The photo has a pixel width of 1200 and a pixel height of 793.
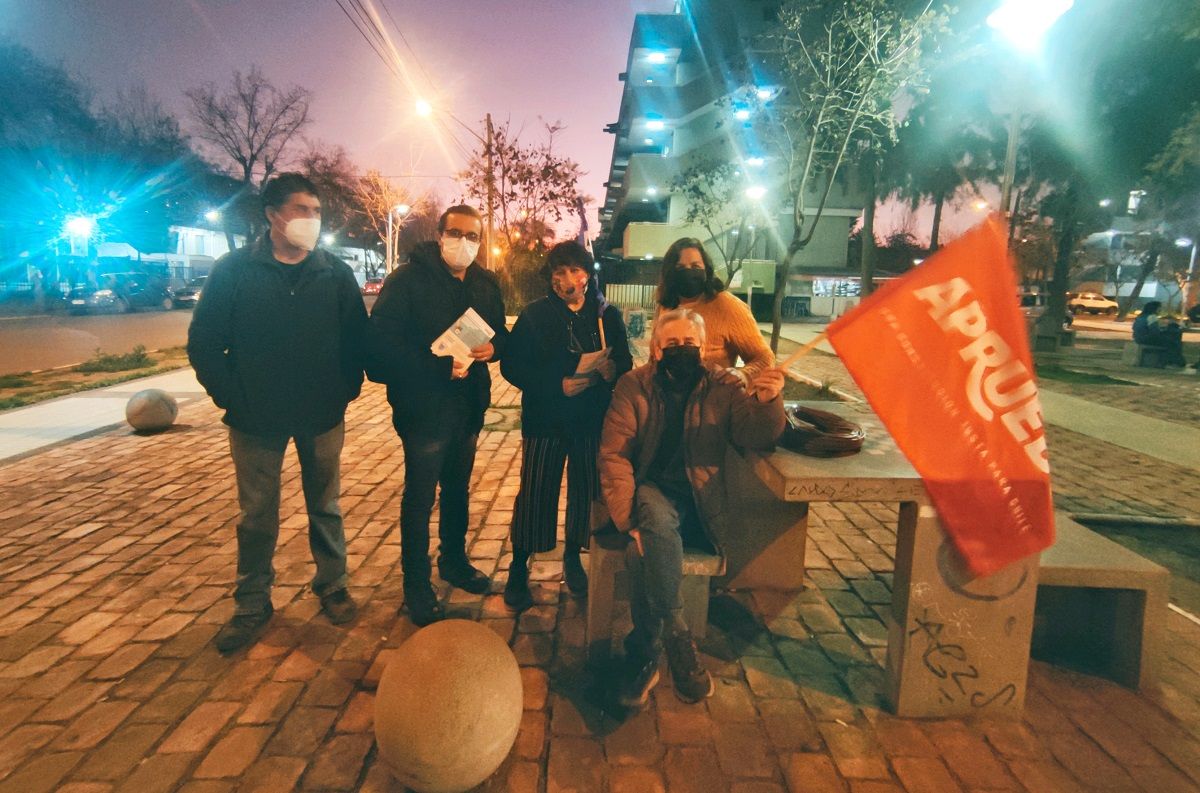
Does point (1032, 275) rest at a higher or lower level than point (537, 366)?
higher

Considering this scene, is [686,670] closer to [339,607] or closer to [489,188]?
[339,607]

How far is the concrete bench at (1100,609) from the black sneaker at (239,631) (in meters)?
3.81

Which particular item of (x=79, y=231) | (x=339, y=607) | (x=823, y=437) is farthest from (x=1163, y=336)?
(x=79, y=231)

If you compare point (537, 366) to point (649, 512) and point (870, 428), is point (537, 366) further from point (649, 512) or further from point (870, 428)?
point (870, 428)

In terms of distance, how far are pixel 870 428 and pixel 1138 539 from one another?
302 centimetres

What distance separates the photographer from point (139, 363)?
45.6 ft

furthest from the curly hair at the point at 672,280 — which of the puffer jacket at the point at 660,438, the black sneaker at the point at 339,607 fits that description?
the black sneaker at the point at 339,607

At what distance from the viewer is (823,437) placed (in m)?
3.25

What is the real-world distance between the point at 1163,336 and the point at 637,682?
765 inches

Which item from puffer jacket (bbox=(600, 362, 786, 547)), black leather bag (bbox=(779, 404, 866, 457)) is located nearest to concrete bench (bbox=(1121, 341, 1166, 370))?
black leather bag (bbox=(779, 404, 866, 457))

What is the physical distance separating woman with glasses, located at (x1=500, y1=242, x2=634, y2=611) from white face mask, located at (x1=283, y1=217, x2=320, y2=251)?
1.12 metres

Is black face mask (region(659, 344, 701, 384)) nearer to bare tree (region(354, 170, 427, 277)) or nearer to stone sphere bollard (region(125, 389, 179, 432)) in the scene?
stone sphere bollard (region(125, 389, 179, 432))

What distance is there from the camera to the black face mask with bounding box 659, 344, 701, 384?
3334mm

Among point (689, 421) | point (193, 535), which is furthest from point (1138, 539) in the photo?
point (193, 535)
